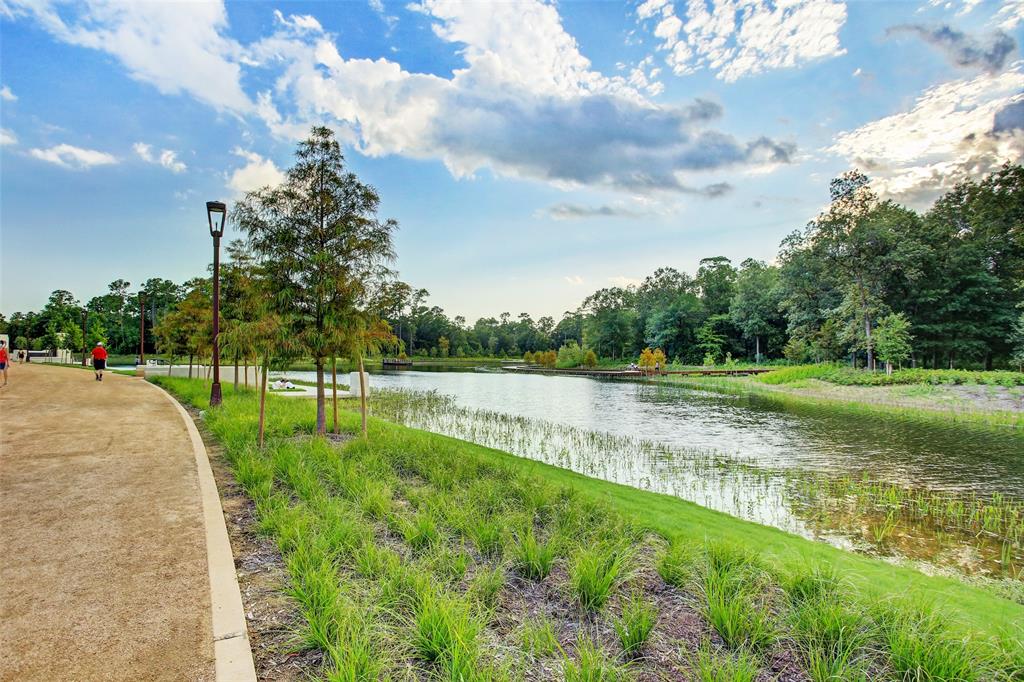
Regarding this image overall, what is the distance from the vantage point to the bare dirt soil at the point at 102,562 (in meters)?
Result: 2.62

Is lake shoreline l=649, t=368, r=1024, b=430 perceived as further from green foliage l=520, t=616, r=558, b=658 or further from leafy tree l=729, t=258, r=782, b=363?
leafy tree l=729, t=258, r=782, b=363

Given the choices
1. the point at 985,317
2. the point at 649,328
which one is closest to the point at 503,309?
the point at 649,328

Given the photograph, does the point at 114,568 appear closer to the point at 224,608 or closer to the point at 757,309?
the point at 224,608

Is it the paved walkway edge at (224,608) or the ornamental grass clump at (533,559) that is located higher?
the paved walkway edge at (224,608)

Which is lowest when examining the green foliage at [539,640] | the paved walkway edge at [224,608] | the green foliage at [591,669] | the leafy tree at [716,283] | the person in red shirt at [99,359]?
the green foliage at [539,640]

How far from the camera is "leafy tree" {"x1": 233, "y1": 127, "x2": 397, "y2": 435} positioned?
29.8ft

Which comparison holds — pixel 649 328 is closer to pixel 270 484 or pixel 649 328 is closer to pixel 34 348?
pixel 270 484

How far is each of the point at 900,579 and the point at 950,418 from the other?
18.3m

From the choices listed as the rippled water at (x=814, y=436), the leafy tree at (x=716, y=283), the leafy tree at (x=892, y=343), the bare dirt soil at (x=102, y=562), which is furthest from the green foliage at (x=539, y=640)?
the leafy tree at (x=716, y=283)

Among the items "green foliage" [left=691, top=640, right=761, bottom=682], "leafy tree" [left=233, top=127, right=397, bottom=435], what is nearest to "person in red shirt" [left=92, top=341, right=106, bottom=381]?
"leafy tree" [left=233, top=127, right=397, bottom=435]

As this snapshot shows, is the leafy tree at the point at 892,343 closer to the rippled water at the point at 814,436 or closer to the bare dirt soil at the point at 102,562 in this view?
the rippled water at the point at 814,436

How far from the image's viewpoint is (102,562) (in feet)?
12.3

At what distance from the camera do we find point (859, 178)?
34.7m

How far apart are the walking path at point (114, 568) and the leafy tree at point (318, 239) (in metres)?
3.14
